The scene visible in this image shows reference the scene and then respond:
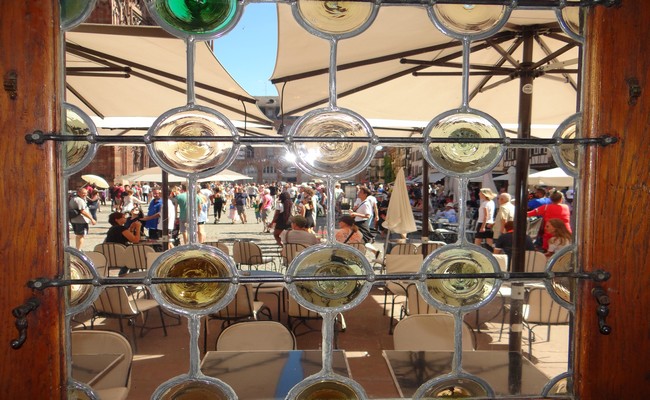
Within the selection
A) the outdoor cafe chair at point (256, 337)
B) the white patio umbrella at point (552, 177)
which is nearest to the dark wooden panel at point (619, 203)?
the outdoor cafe chair at point (256, 337)

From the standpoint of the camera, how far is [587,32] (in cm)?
95

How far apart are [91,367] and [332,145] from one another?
110 centimetres

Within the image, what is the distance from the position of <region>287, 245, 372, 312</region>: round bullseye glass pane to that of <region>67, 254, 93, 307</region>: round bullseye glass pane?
0.39 metres

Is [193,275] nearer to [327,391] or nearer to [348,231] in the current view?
[327,391]

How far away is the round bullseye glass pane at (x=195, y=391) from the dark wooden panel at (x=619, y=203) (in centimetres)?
73

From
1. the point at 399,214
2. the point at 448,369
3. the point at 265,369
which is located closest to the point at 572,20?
the point at 448,369

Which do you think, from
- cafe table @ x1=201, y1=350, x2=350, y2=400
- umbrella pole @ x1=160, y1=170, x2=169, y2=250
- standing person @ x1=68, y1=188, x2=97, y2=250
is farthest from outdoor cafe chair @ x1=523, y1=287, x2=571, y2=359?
standing person @ x1=68, y1=188, x2=97, y2=250

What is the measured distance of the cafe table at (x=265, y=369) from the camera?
1365 mm

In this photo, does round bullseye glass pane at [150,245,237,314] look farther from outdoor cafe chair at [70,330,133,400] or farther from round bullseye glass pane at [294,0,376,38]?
outdoor cafe chair at [70,330,133,400]

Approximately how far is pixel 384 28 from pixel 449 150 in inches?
87.8

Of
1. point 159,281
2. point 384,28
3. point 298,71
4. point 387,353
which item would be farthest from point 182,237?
point 159,281

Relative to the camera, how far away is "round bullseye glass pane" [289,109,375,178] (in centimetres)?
93

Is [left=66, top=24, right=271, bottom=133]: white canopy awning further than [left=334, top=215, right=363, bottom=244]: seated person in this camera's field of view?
No

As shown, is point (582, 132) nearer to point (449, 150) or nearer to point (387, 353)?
point (449, 150)
